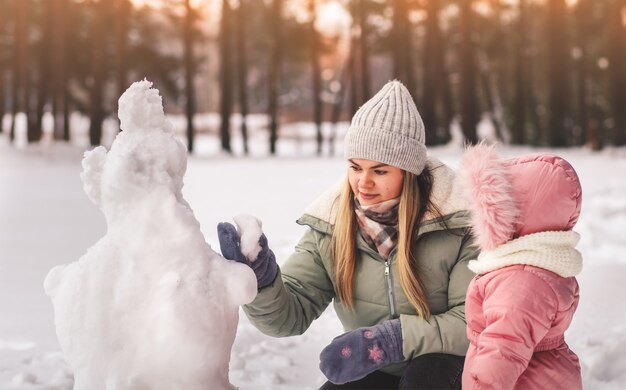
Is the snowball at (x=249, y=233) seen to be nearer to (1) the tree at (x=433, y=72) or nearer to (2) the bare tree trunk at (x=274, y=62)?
(1) the tree at (x=433, y=72)

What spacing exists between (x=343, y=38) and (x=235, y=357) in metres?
24.6

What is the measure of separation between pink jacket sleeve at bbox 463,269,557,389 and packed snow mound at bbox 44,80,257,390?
0.78 metres

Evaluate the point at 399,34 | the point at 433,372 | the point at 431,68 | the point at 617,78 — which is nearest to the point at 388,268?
the point at 433,372

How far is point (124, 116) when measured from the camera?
2113mm

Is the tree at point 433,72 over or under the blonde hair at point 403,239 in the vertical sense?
Result: over

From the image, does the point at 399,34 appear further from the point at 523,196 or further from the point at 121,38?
the point at 523,196

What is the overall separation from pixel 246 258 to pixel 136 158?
52 cm

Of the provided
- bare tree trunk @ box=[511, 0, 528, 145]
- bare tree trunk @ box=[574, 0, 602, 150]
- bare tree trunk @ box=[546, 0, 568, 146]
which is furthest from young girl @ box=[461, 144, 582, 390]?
bare tree trunk @ box=[511, 0, 528, 145]

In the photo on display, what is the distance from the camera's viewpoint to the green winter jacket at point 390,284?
262 cm

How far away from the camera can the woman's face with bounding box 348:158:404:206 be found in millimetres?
2709

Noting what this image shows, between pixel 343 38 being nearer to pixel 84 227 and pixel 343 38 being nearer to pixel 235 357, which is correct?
pixel 84 227

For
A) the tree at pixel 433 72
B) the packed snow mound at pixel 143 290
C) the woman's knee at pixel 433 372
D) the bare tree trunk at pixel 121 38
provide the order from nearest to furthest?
1. the packed snow mound at pixel 143 290
2. the woman's knee at pixel 433 372
3. the bare tree trunk at pixel 121 38
4. the tree at pixel 433 72

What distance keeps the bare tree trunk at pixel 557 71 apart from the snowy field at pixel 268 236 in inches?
74.1

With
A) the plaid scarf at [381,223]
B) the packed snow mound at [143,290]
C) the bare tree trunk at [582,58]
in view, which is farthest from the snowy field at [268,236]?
the bare tree trunk at [582,58]
